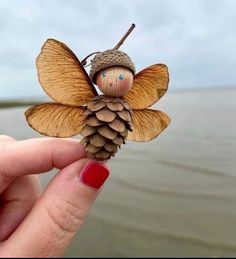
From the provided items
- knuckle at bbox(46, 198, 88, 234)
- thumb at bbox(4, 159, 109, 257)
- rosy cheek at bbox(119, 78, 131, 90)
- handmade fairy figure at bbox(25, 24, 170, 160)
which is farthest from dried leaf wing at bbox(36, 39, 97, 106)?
knuckle at bbox(46, 198, 88, 234)

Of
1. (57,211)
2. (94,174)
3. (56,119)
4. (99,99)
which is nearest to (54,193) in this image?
(57,211)

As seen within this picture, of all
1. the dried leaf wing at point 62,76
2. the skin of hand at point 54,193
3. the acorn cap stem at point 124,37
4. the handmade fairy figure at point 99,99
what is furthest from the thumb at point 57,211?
the acorn cap stem at point 124,37

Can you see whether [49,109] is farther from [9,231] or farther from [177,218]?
[177,218]

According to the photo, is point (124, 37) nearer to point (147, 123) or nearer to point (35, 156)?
point (147, 123)

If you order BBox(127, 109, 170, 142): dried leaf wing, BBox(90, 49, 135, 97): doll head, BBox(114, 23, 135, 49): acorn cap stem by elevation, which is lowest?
BBox(127, 109, 170, 142): dried leaf wing

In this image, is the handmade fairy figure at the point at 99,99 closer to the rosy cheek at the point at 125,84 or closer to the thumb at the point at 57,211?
the rosy cheek at the point at 125,84

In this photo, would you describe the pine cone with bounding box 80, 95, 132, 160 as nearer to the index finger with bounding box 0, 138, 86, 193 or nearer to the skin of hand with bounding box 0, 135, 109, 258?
the skin of hand with bounding box 0, 135, 109, 258

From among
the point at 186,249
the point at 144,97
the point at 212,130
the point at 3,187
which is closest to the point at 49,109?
the point at 144,97
